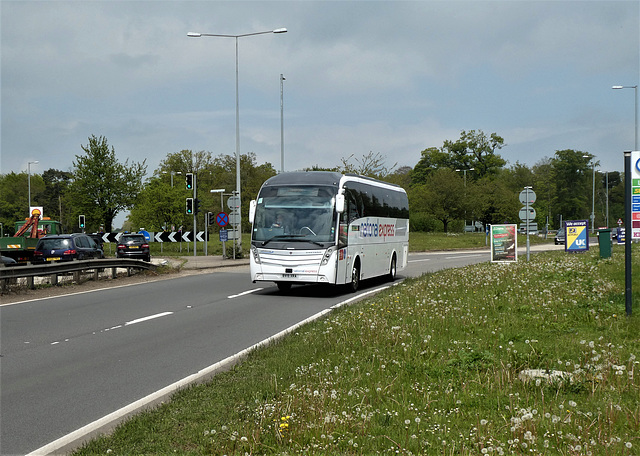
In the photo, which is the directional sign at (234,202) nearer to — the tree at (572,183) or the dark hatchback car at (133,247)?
the dark hatchback car at (133,247)

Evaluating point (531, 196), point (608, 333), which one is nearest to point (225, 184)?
point (531, 196)

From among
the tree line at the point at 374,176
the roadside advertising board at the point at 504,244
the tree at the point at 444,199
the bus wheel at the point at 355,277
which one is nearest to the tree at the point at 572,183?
the tree line at the point at 374,176

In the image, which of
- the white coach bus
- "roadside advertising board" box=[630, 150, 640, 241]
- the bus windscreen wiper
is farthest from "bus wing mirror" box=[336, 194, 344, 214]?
"roadside advertising board" box=[630, 150, 640, 241]

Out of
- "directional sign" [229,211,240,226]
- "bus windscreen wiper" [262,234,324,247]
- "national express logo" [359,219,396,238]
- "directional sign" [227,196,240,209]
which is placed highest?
"directional sign" [227,196,240,209]

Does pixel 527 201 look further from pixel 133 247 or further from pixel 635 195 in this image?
pixel 133 247

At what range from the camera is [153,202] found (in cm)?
5400

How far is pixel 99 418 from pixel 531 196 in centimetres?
2332

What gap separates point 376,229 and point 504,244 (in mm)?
5825

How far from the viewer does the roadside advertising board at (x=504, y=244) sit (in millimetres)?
23344

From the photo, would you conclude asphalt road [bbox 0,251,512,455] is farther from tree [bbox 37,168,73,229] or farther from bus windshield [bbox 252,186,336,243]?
tree [bbox 37,168,73,229]

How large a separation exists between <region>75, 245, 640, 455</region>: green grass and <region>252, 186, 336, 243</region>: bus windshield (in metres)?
6.76

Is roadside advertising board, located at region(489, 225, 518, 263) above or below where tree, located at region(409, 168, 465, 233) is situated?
below

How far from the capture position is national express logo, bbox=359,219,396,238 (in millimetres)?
18922

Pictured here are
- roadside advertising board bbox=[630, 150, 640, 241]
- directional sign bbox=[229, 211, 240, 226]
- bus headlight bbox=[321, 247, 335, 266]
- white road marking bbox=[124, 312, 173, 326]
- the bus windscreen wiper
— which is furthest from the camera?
directional sign bbox=[229, 211, 240, 226]
